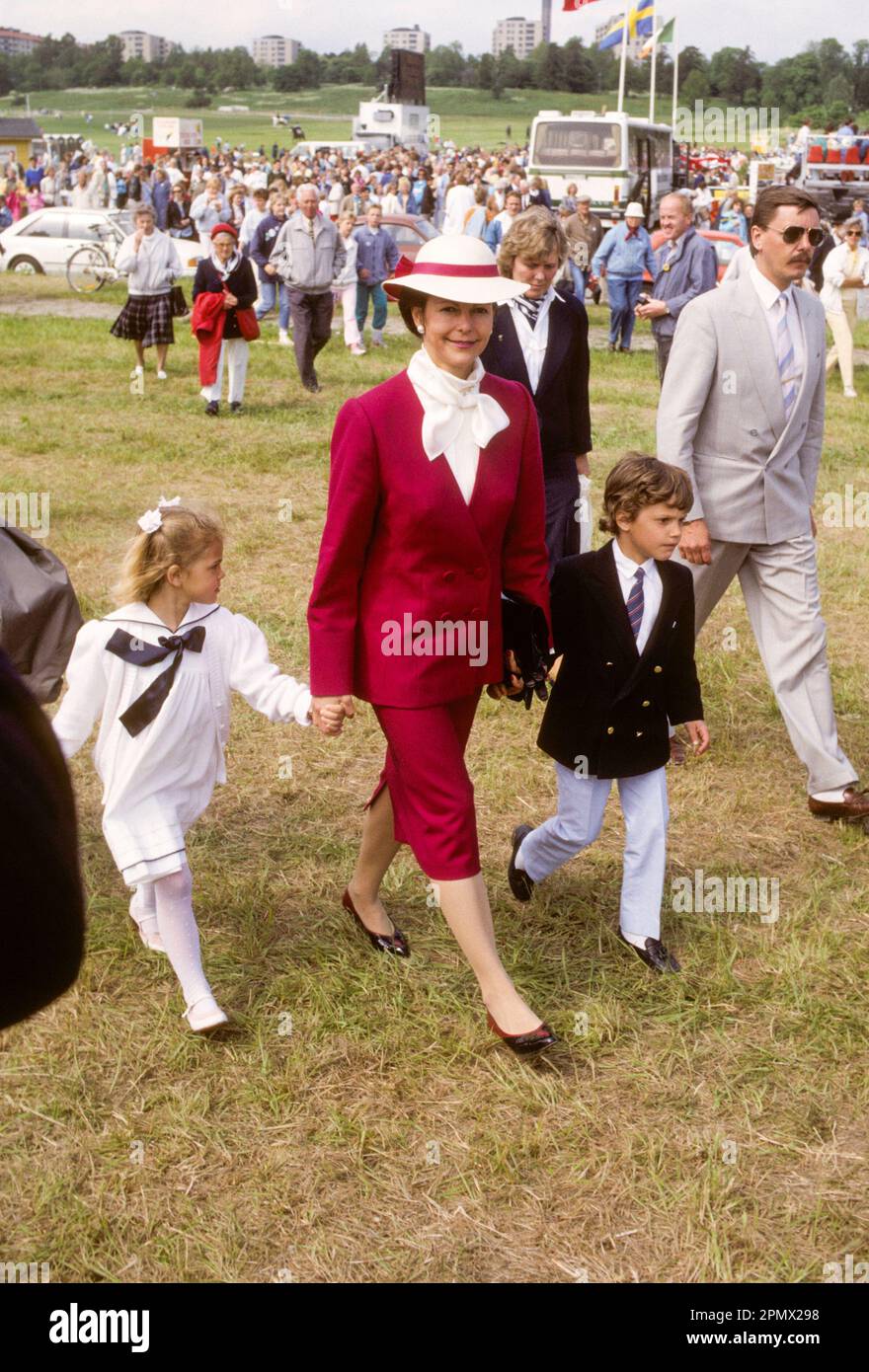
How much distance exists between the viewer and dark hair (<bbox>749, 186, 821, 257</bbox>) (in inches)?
190

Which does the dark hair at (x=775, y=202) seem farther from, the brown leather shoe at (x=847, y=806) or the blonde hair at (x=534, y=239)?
the brown leather shoe at (x=847, y=806)

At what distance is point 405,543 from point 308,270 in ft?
36.8

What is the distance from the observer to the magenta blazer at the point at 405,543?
3.52 meters

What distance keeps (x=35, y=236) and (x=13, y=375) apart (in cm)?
1074

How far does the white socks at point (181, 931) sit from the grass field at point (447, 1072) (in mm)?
152

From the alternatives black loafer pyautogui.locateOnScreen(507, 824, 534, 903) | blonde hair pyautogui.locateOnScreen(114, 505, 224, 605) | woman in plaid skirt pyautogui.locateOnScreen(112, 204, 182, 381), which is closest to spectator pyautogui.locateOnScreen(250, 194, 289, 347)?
woman in plaid skirt pyautogui.locateOnScreen(112, 204, 182, 381)

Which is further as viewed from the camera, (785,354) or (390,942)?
(785,354)

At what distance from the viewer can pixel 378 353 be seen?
1758cm

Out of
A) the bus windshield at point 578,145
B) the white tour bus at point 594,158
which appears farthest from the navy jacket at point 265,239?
the bus windshield at point 578,145

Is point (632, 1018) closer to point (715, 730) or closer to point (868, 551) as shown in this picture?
point (715, 730)

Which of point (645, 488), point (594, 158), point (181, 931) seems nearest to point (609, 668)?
point (645, 488)

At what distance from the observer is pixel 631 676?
4.14 m

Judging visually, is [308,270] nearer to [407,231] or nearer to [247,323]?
[247,323]

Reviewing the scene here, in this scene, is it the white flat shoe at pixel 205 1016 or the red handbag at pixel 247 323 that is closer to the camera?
the white flat shoe at pixel 205 1016
